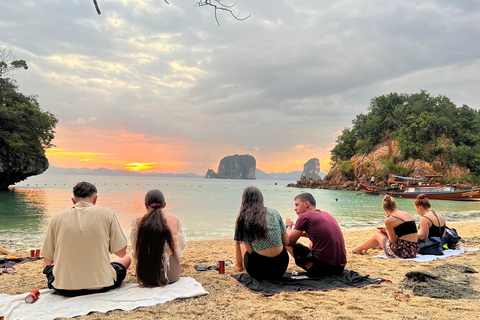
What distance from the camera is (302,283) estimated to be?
14.6 ft

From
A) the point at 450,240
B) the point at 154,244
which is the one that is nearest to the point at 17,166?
the point at 154,244

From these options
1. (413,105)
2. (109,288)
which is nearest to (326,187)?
(413,105)

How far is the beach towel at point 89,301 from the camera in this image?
3277 mm

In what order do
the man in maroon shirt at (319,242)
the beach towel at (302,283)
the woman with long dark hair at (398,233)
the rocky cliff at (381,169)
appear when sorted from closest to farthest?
1. the beach towel at (302,283)
2. the man in maroon shirt at (319,242)
3. the woman with long dark hair at (398,233)
4. the rocky cliff at (381,169)

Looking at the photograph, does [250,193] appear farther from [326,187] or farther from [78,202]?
[326,187]

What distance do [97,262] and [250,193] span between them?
2.14m

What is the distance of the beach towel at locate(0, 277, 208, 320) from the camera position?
10.8 ft

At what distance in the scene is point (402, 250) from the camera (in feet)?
20.3

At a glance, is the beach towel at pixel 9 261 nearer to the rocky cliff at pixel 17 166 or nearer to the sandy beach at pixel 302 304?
the sandy beach at pixel 302 304

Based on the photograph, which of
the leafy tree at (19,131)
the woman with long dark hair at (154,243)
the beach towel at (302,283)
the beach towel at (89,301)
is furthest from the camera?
the leafy tree at (19,131)

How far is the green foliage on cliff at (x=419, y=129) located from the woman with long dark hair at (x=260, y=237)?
56.3m

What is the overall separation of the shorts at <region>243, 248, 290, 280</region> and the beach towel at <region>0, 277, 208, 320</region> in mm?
865

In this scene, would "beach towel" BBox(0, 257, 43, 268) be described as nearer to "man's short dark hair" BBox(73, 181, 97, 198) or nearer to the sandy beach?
the sandy beach

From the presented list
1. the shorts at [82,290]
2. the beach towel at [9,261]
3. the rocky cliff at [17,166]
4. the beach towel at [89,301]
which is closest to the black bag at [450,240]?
the beach towel at [89,301]
